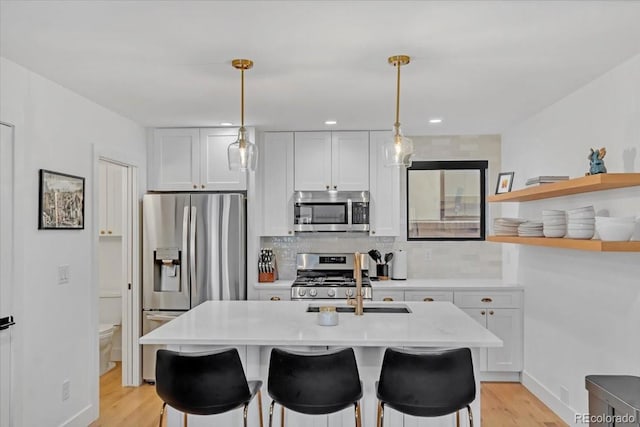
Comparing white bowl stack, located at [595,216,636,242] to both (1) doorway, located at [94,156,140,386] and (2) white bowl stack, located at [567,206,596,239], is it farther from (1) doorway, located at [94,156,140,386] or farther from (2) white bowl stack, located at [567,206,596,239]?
(1) doorway, located at [94,156,140,386]

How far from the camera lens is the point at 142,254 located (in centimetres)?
460

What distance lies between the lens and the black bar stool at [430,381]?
2.24m

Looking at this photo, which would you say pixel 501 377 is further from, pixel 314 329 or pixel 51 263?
pixel 51 263

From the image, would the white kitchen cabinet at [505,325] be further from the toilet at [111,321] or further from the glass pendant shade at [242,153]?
the toilet at [111,321]

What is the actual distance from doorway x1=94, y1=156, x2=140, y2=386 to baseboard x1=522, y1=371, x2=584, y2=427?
11.4 feet

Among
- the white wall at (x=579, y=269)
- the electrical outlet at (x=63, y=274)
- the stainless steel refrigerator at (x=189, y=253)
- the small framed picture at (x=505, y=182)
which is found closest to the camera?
the white wall at (x=579, y=269)

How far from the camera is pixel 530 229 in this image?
3.61 metres

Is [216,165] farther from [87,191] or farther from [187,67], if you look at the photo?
[187,67]

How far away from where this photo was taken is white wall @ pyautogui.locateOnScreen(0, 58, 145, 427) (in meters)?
2.88

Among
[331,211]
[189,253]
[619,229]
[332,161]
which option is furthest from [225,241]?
[619,229]

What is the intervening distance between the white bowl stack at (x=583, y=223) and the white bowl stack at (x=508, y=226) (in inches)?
40.1

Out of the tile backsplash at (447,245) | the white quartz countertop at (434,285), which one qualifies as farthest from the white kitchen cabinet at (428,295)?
the tile backsplash at (447,245)

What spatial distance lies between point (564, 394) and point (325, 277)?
2.30 metres

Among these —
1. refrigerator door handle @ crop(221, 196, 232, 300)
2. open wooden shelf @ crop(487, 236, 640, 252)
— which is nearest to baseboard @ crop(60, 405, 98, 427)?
refrigerator door handle @ crop(221, 196, 232, 300)
